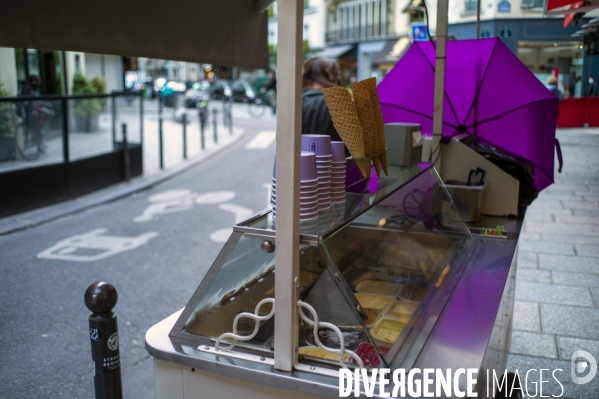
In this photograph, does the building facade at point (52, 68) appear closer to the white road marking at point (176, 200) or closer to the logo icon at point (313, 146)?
the white road marking at point (176, 200)

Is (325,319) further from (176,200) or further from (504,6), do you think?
(176,200)

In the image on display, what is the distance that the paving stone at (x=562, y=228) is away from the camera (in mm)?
5141

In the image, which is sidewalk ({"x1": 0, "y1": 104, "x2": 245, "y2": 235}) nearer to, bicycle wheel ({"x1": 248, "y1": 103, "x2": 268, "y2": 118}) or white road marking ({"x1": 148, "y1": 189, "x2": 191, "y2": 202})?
white road marking ({"x1": 148, "y1": 189, "x2": 191, "y2": 202})

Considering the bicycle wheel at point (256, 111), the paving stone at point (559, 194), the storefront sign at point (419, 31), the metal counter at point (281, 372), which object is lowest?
the paving stone at point (559, 194)

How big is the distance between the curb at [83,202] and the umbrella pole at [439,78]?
231 inches

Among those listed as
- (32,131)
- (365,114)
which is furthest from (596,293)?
(32,131)

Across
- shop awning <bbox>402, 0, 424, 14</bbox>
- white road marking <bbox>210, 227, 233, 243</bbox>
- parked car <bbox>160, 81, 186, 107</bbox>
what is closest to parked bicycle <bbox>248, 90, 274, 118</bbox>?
parked car <bbox>160, 81, 186, 107</bbox>

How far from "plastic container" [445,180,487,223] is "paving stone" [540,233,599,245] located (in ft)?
5.86

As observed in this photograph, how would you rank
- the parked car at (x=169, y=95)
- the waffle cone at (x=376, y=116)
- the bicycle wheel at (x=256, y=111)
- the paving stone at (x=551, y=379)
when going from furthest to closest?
the parked car at (x=169, y=95) < the bicycle wheel at (x=256, y=111) < the paving stone at (x=551, y=379) < the waffle cone at (x=376, y=116)

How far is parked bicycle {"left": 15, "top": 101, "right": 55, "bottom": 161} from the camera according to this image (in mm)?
8531

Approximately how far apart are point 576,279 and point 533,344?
129 cm

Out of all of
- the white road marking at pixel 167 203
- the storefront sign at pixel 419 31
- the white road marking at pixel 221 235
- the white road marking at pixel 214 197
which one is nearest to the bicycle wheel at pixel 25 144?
the white road marking at pixel 167 203

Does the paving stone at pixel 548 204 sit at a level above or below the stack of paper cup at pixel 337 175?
below

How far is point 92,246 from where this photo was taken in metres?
6.88
